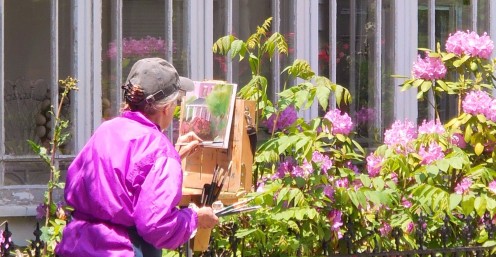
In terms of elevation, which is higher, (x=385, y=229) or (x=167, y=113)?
(x=167, y=113)

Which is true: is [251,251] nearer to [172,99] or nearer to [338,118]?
[338,118]

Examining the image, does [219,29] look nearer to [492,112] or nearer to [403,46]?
[403,46]

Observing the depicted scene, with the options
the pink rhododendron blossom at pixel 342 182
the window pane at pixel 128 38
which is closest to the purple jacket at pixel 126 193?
the pink rhododendron blossom at pixel 342 182

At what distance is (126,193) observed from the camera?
454 cm

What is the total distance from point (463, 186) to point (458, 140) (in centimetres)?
41

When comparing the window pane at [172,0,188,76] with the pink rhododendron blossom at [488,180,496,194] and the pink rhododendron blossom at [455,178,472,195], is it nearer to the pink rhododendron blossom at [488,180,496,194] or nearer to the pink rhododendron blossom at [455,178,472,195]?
the pink rhododendron blossom at [455,178,472,195]

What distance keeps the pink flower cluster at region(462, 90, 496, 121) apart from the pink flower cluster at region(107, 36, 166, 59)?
6.61 ft

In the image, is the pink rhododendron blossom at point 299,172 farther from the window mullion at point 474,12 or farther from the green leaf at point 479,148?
the window mullion at point 474,12

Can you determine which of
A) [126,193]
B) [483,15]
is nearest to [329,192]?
[126,193]

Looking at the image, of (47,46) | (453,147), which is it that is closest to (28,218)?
(47,46)

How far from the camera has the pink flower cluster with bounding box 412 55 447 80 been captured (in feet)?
23.7

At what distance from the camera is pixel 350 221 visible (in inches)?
267

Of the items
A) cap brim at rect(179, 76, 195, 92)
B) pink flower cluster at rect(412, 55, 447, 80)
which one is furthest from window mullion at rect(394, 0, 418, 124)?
cap brim at rect(179, 76, 195, 92)

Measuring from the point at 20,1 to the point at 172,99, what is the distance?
281 cm
